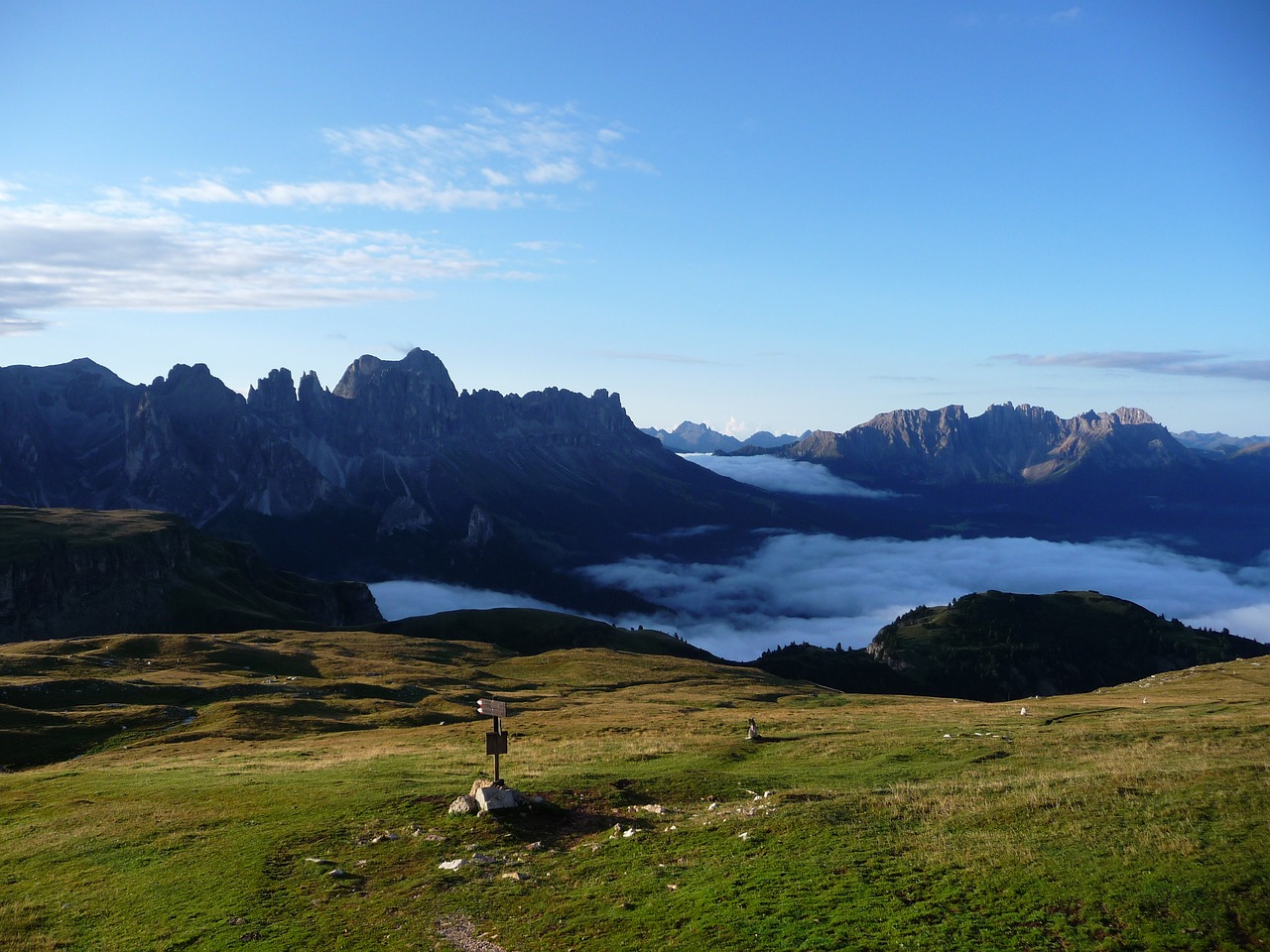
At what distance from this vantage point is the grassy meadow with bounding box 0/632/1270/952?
78.7ft

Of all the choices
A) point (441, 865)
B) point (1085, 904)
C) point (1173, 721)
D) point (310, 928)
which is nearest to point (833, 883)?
point (1085, 904)

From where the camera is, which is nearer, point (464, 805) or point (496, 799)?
point (496, 799)

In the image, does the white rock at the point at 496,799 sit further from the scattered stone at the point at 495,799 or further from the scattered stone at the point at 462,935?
the scattered stone at the point at 462,935

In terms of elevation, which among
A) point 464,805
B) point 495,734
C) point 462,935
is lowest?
point 464,805

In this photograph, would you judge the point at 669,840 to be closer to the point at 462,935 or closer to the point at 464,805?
the point at 462,935

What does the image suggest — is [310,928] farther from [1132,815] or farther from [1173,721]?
[1173,721]

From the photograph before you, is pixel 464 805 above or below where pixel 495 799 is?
below

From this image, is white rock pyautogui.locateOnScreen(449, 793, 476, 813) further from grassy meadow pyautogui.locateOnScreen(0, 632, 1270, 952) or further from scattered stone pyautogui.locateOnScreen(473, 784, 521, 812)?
grassy meadow pyautogui.locateOnScreen(0, 632, 1270, 952)

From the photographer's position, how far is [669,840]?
32.1 meters

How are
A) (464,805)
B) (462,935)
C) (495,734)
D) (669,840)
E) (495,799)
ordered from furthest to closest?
1. (495,734)
2. (464,805)
3. (495,799)
4. (669,840)
5. (462,935)

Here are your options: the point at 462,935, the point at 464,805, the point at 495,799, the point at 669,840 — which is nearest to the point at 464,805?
the point at 464,805

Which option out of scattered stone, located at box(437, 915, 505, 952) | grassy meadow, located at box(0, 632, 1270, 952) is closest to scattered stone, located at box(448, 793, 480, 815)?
grassy meadow, located at box(0, 632, 1270, 952)

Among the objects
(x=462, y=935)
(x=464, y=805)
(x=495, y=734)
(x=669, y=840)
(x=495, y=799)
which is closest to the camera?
(x=462, y=935)

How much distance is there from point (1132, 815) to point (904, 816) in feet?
25.5
